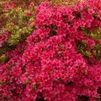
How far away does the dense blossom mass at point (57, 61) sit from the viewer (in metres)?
7.14

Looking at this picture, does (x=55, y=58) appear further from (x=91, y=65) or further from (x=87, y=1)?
(x=87, y=1)

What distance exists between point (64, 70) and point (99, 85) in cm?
101

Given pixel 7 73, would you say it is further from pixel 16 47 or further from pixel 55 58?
pixel 55 58

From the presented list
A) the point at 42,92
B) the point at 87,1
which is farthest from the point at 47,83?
the point at 87,1

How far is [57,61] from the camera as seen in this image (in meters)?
7.12

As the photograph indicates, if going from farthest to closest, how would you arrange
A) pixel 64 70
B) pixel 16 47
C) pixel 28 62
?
pixel 16 47
pixel 28 62
pixel 64 70

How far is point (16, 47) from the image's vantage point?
8297 millimetres

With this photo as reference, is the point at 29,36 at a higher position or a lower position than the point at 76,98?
higher

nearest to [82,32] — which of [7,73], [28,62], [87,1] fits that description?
[87,1]

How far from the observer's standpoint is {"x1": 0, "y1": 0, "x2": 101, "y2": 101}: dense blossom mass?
23.4 ft

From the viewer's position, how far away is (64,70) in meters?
7.06

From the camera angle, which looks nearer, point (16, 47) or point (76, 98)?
point (76, 98)

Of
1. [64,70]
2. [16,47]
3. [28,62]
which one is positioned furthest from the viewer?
[16,47]

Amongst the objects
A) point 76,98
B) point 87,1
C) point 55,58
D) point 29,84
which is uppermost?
point 87,1
